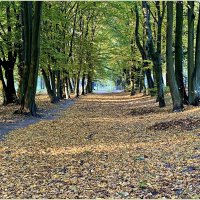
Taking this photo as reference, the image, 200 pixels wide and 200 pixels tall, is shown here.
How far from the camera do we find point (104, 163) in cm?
788

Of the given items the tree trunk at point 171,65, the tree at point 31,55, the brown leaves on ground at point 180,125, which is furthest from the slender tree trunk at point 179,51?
the tree at point 31,55

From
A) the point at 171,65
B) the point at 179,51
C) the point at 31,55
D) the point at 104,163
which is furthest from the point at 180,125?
the point at 31,55

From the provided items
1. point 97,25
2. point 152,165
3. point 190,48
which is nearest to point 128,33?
point 97,25

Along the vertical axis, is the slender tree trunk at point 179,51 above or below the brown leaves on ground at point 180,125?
above

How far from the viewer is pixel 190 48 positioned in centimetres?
1770

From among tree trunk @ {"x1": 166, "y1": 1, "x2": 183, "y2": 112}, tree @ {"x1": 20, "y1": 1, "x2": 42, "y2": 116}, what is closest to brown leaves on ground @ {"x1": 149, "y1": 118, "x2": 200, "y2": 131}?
tree trunk @ {"x1": 166, "y1": 1, "x2": 183, "y2": 112}

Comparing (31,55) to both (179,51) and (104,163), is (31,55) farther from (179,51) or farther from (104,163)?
(104,163)

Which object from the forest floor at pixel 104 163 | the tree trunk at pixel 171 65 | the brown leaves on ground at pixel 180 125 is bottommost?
the forest floor at pixel 104 163

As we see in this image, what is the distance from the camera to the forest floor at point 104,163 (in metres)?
6.04

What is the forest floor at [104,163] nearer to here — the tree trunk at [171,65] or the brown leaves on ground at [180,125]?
the brown leaves on ground at [180,125]

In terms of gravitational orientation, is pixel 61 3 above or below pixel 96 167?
above

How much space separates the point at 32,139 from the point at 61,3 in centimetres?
2155

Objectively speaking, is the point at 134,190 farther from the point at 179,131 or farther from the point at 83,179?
the point at 179,131

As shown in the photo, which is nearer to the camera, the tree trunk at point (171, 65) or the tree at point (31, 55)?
Answer: the tree trunk at point (171, 65)
